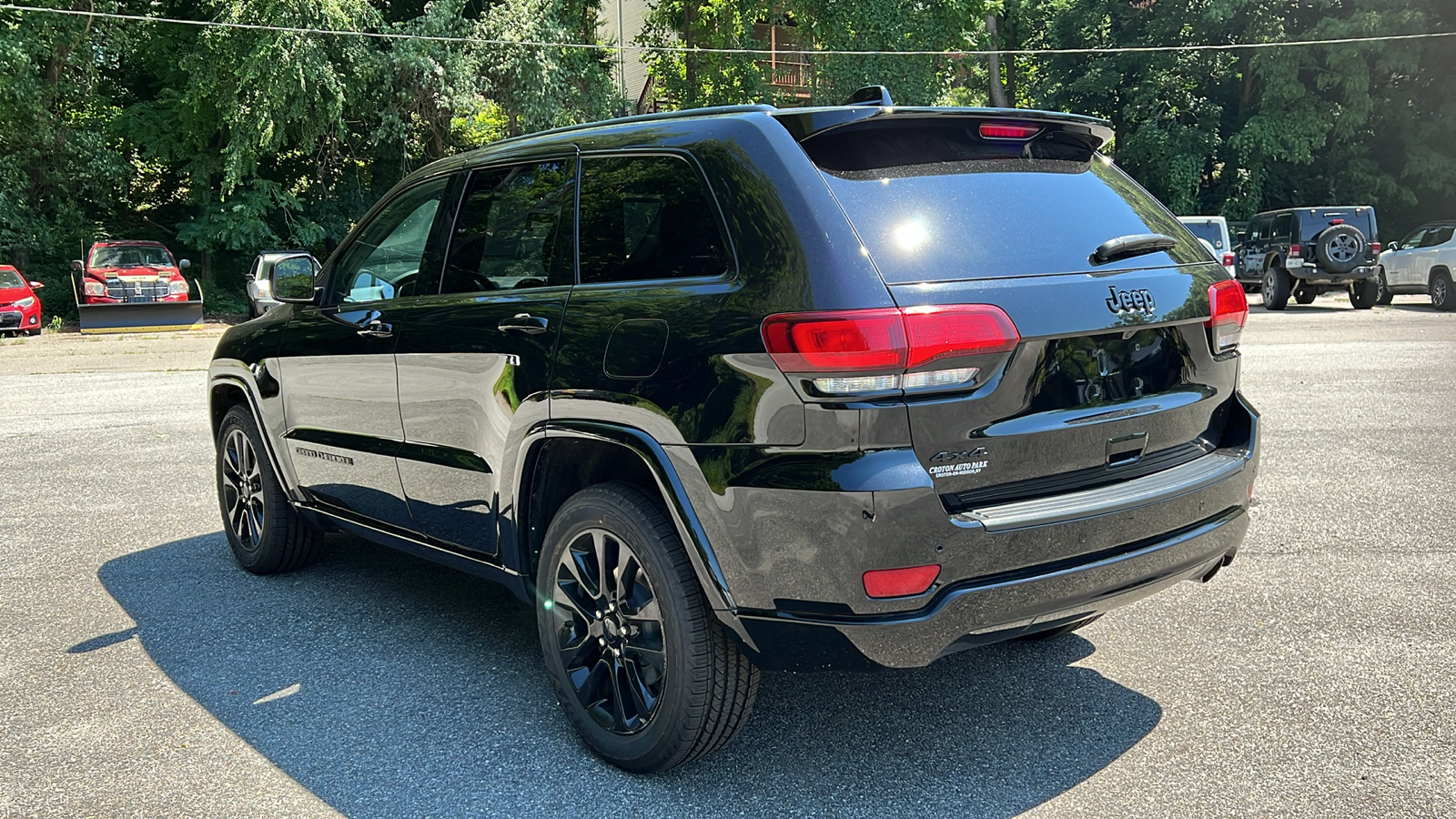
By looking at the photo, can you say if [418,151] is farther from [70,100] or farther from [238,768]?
[238,768]

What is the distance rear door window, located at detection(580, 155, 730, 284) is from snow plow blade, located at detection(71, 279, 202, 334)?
2332 centimetres

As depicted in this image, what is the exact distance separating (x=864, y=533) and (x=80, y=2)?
29097 millimetres

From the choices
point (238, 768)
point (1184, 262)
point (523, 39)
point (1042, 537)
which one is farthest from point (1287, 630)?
point (523, 39)

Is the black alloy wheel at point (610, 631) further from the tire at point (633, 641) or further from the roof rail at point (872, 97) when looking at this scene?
the roof rail at point (872, 97)

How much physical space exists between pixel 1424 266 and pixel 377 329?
78.3ft

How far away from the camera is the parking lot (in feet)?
10.5

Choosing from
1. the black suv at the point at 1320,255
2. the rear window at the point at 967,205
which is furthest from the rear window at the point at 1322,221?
the rear window at the point at 967,205

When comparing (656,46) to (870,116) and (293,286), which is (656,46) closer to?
(293,286)

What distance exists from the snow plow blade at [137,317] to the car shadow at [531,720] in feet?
69.8

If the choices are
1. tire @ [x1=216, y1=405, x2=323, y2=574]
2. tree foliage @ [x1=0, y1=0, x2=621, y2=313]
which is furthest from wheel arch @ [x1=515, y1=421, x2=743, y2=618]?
tree foliage @ [x1=0, y1=0, x2=621, y2=313]

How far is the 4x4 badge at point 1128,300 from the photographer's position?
3156mm

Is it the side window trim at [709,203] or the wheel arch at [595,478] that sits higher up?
the side window trim at [709,203]

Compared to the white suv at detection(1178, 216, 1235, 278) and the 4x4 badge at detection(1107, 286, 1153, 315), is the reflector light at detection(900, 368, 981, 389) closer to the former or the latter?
the 4x4 badge at detection(1107, 286, 1153, 315)

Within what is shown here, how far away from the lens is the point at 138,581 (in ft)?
17.7
